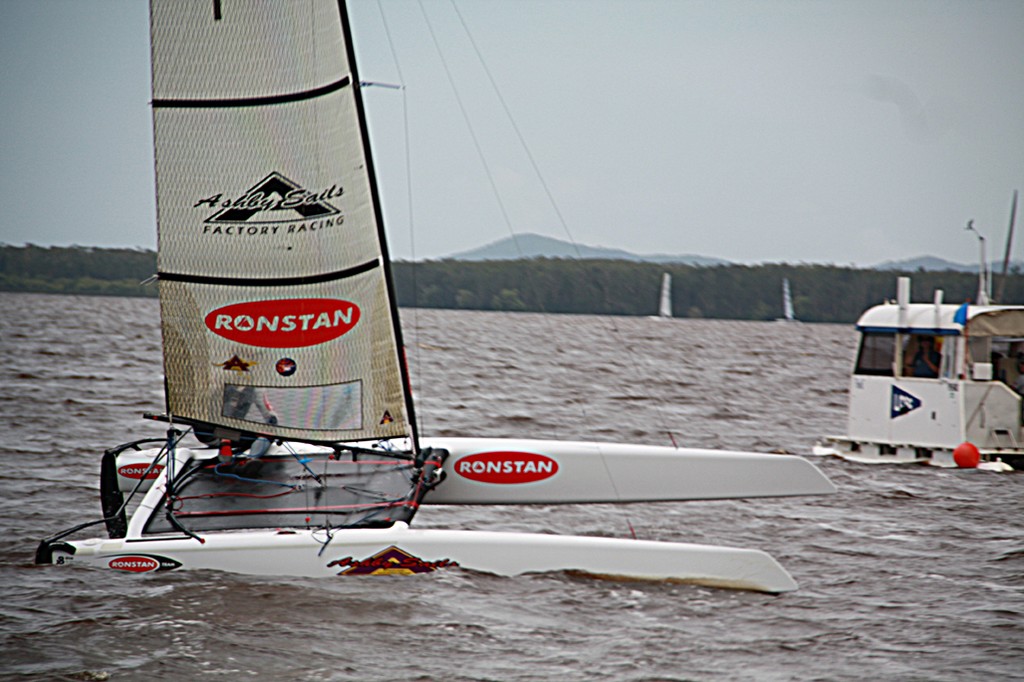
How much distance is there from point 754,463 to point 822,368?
2512cm

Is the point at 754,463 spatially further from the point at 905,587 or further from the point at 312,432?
the point at 312,432

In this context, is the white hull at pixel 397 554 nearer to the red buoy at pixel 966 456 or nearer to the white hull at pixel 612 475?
the white hull at pixel 612 475

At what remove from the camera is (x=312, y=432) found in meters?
6.95

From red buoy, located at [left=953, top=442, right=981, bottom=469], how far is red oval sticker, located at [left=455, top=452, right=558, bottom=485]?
5.00m

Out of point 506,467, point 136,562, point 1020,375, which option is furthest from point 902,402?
point 136,562

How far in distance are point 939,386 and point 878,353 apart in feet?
2.30

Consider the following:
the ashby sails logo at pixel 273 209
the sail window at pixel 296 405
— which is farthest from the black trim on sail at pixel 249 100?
the sail window at pixel 296 405

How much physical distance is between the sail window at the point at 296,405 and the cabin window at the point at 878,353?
20.2 feet

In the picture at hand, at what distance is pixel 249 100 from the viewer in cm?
654

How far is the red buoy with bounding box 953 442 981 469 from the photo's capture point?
10367 millimetres

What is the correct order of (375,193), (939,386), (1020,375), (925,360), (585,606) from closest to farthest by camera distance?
(585,606) → (375,193) → (939,386) → (925,360) → (1020,375)

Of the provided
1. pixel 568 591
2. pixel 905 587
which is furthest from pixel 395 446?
pixel 905 587

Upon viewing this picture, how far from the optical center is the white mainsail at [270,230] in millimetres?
6477

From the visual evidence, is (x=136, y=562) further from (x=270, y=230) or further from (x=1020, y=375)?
(x=1020, y=375)
